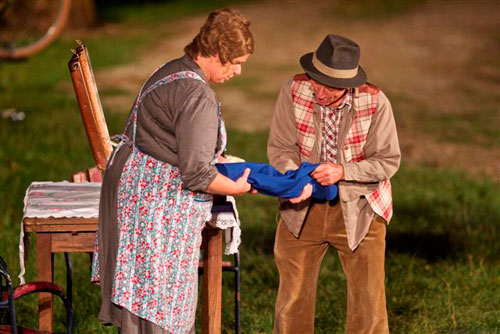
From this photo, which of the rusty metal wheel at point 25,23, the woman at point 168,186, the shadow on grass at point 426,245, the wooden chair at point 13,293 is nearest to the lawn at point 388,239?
the shadow on grass at point 426,245

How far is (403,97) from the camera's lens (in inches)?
582

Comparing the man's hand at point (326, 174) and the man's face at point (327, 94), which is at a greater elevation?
the man's face at point (327, 94)

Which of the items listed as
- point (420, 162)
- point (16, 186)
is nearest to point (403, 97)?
point (420, 162)

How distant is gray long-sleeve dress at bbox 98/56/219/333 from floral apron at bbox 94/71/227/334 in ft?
0.17

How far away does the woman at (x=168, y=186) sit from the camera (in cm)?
442

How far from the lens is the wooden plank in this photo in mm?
5305

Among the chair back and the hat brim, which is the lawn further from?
the hat brim

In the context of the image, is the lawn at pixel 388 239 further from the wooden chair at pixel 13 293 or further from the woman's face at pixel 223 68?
the woman's face at pixel 223 68

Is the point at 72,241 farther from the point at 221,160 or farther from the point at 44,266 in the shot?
the point at 221,160

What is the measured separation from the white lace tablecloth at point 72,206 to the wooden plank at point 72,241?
123mm

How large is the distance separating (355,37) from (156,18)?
17.5 ft

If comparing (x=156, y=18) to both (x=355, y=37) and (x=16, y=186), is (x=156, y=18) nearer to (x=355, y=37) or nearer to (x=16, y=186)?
(x=355, y=37)

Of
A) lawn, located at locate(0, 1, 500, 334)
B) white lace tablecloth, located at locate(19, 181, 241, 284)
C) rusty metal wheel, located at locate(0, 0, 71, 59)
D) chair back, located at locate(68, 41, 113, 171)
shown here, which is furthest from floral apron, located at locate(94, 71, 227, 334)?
rusty metal wheel, located at locate(0, 0, 71, 59)

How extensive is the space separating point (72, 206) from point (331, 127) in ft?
4.66
